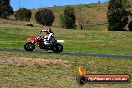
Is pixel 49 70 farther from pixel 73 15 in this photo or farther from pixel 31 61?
pixel 73 15

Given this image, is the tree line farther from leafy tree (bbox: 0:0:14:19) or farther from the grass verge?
the grass verge

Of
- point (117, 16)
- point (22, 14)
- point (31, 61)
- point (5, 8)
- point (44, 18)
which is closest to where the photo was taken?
point (31, 61)

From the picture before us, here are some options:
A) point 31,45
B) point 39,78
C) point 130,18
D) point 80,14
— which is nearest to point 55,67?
point 39,78

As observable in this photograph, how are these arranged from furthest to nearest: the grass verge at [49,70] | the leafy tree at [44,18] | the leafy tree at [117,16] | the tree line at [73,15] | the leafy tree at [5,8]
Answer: the leafy tree at [44,18] < the leafy tree at [5,8] < the tree line at [73,15] < the leafy tree at [117,16] < the grass verge at [49,70]

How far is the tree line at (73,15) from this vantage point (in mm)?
115125

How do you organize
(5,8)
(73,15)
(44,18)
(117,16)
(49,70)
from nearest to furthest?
(49,70), (117,16), (5,8), (73,15), (44,18)

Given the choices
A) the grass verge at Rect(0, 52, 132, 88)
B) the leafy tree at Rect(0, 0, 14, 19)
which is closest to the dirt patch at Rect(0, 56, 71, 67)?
the grass verge at Rect(0, 52, 132, 88)

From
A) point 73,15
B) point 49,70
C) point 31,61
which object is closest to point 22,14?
point 73,15

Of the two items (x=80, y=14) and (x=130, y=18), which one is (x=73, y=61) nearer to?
(x=130, y=18)

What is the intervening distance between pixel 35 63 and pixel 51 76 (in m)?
3.27

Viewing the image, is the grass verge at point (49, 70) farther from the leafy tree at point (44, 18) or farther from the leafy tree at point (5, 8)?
the leafy tree at point (44, 18)

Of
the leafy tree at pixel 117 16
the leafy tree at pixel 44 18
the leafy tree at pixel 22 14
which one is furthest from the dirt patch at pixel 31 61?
the leafy tree at pixel 22 14

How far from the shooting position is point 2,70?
21.1 metres

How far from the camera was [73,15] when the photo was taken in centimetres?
13125
